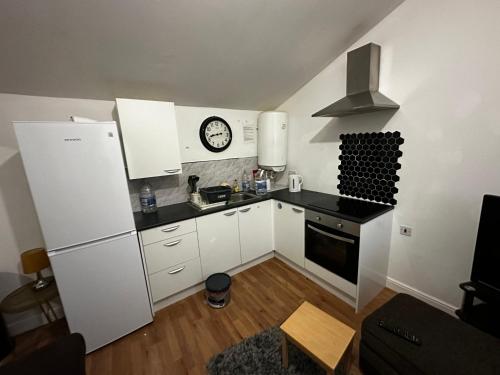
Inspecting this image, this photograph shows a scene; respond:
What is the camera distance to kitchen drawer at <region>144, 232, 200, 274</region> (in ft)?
5.56

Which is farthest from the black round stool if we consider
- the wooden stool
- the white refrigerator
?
the wooden stool

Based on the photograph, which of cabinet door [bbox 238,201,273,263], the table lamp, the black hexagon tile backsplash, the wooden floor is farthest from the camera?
cabinet door [bbox 238,201,273,263]

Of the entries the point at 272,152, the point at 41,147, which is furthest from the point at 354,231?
the point at 41,147


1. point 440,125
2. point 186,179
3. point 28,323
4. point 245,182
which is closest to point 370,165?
point 440,125

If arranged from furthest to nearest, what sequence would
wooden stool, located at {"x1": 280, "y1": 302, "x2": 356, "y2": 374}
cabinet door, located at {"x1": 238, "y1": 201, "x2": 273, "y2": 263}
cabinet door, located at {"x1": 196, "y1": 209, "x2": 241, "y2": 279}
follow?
cabinet door, located at {"x1": 238, "y1": 201, "x2": 273, "y2": 263} → cabinet door, located at {"x1": 196, "y1": 209, "x2": 241, "y2": 279} → wooden stool, located at {"x1": 280, "y1": 302, "x2": 356, "y2": 374}

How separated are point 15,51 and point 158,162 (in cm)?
103

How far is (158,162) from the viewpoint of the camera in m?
1.84

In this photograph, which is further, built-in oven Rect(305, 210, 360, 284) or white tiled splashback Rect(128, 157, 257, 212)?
white tiled splashback Rect(128, 157, 257, 212)

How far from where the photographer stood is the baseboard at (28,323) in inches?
64.9

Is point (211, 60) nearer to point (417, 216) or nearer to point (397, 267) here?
point (417, 216)

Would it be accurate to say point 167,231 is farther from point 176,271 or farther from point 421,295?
point 421,295

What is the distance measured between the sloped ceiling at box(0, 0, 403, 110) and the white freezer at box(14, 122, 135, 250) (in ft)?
1.53

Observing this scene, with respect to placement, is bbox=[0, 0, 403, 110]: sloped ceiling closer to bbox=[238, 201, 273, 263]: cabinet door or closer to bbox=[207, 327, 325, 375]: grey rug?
bbox=[238, 201, 273, 263]: cabinet door

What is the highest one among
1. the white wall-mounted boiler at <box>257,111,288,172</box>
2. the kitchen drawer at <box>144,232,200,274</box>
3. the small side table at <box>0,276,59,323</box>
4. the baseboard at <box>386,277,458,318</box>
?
the white wall-mounted boiler at <box>257,111,288,172</box>
